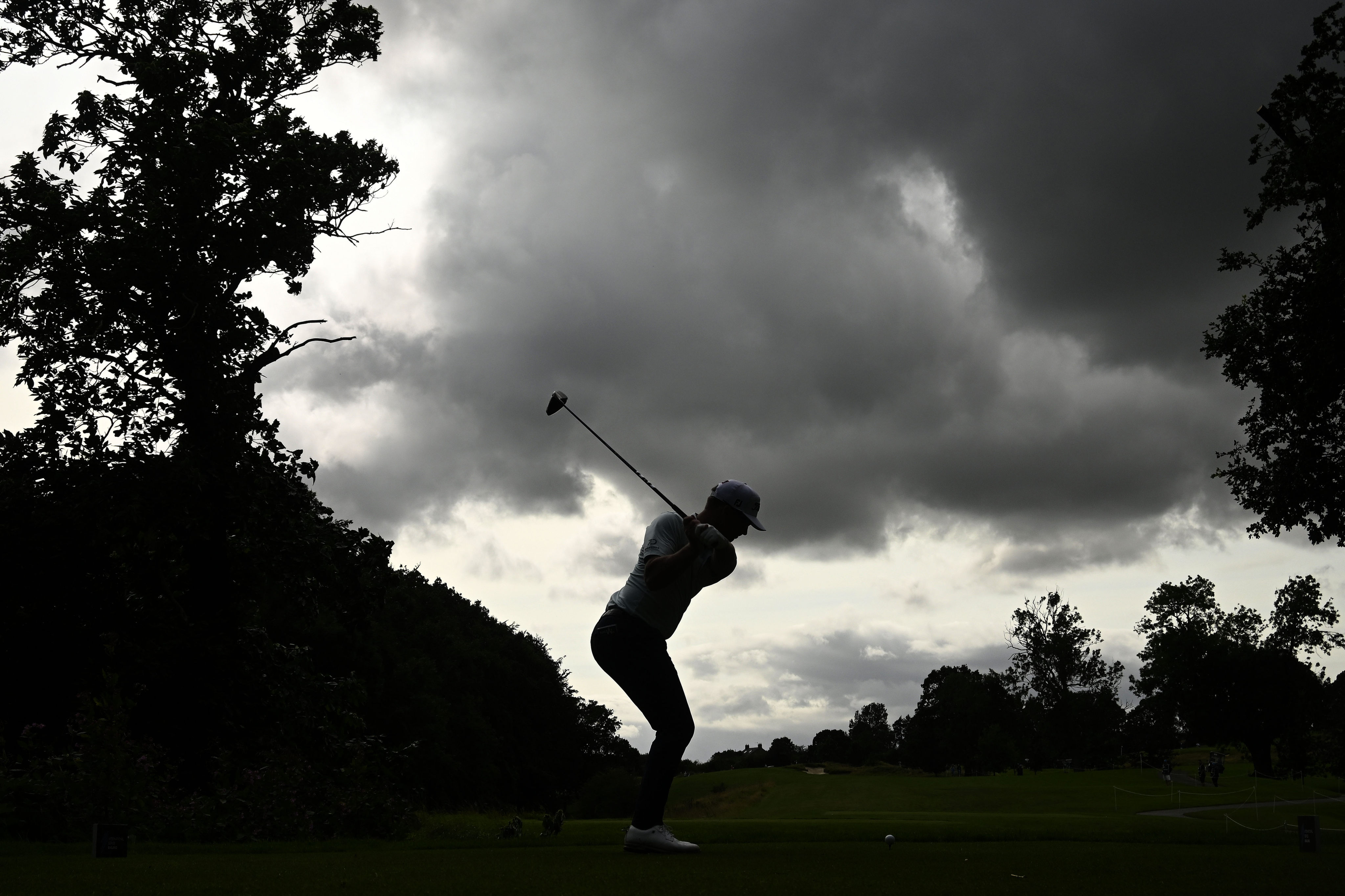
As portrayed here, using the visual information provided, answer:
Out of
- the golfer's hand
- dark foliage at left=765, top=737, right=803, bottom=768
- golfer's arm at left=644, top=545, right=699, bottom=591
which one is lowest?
dark foliage at left=765, top=737, right=803, bottom=768

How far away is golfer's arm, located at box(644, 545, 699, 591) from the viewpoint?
6094 mm

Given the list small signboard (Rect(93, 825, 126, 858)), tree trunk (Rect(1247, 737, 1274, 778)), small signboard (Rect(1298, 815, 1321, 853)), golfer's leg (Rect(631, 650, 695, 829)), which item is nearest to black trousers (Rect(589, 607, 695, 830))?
golfer's leg (Rect(631, 650, 695, 829))

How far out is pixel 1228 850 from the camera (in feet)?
24.6

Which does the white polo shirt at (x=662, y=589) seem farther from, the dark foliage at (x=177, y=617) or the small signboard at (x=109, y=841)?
the dark foliage at (x=177, y=617)

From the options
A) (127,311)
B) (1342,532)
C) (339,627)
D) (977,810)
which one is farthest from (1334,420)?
(339,627)

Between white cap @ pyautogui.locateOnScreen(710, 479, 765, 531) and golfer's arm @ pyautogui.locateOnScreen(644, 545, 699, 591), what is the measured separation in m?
0.43

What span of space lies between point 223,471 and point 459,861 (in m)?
11.2

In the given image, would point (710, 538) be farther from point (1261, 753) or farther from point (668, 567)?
point (1261, 753)

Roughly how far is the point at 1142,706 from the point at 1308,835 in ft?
239

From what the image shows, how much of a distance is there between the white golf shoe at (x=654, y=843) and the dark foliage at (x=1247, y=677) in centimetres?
7101

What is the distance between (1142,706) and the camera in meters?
72.5

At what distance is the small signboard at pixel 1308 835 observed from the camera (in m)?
7.36

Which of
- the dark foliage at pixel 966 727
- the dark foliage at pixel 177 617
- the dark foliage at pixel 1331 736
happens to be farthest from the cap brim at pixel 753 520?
the dark foliage at pixel 966 727

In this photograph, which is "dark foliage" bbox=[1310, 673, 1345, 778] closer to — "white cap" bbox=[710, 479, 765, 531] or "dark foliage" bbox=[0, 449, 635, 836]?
"dark foliage" bbox=[0, 449, 635, 836]
